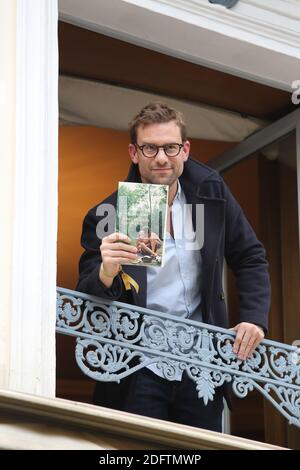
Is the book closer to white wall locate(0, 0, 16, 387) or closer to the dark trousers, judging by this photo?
white wall locate(0, 0, 16, 387)

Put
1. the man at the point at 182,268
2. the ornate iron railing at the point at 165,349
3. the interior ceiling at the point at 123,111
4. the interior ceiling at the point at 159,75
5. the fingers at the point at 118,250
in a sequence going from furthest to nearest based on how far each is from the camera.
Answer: the interior ceiling at the point at 123,111 → the interior ceiling at the point at 159,75 → the man at the point at 182,268 → the ornate iron railing at the point at 165,349 → the fingers at the point at 118,250

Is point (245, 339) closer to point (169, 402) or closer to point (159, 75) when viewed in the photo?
point (169, 402)

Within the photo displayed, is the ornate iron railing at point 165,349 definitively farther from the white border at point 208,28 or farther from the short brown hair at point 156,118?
the white border at point 208,28

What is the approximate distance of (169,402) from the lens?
7523mm

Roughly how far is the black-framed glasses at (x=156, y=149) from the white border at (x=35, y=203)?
0.49 metres

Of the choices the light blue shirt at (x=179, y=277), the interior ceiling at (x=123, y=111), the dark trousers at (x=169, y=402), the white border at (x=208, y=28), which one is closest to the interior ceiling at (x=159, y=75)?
the interior ceiling at (x=123, y=111)

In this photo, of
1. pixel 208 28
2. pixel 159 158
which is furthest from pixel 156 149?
pixel 208 28

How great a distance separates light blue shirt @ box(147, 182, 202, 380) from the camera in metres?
7.66

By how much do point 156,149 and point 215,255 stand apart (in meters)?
0.54

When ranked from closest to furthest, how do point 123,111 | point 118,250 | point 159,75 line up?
point 118,250, point 159,75, point 123,111

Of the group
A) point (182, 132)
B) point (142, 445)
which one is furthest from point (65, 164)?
point (142, 445)

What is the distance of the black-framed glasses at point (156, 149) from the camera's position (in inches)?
300

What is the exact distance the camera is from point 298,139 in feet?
29.6

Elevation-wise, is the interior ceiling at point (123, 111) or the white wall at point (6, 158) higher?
the interior ceiling at point (123, 111)
